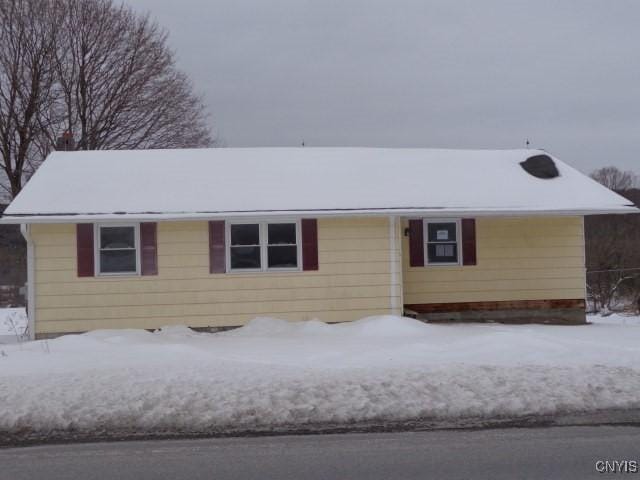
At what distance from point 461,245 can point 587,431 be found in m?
8.78

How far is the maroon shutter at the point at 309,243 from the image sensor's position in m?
14.6

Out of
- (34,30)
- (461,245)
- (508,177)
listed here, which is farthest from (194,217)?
(34,30)

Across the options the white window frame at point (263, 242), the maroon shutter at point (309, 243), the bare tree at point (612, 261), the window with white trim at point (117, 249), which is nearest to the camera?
the window with white trim at point (117, 249)

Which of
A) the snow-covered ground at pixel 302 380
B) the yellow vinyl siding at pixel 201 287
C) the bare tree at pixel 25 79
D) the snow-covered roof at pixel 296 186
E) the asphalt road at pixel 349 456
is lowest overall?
the asphalt road at pixel 349 456

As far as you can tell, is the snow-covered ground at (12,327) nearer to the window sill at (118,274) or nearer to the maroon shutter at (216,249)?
the window sill at (118,274)

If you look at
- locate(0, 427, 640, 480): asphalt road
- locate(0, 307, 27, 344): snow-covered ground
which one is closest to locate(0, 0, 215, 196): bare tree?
locate(0, 307, 27, 344): snow-covered ground

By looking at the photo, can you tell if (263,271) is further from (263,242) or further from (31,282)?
(31,282)

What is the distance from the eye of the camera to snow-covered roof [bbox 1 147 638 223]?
1424cm

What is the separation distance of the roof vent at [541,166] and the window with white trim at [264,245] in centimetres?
643

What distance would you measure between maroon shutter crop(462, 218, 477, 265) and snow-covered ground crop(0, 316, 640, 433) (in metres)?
3.36

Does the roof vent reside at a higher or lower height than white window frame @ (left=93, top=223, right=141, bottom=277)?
higher

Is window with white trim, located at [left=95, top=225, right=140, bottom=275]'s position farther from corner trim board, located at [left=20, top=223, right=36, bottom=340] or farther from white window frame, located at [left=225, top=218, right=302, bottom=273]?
white window frame, located at [left=225, top=218, right=302, bottom=273]

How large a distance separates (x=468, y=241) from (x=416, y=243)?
120 cm

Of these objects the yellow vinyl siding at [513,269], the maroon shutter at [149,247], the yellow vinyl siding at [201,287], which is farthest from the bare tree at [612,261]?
the maroon shutter at [149,247]
